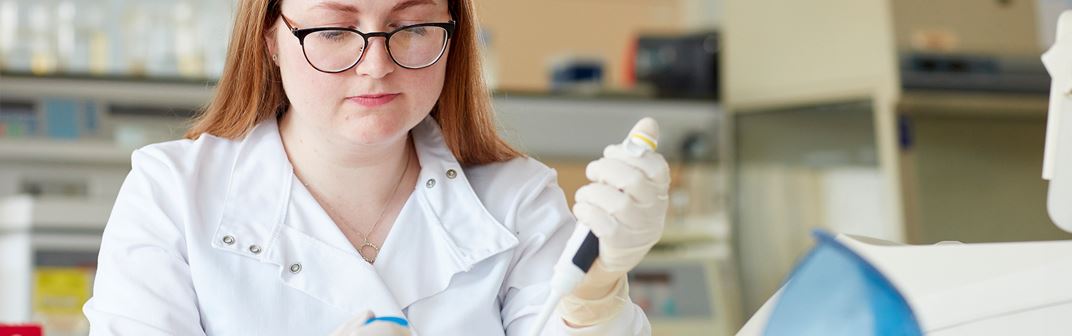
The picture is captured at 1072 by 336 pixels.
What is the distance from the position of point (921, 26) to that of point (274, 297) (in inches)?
95.0

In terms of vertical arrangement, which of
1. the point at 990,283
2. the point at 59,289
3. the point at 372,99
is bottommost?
the point at 59,289

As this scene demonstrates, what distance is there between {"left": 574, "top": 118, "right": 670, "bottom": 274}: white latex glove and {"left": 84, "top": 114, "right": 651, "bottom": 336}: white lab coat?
0.56 feet

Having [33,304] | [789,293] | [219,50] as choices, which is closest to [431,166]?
[789,293]

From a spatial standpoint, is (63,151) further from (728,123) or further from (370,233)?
(370,233)

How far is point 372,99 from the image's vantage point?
124 cm

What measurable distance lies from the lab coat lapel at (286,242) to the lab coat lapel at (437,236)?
4 centimetres

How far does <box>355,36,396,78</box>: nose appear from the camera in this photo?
1.22m

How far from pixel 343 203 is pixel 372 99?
7.7 inches

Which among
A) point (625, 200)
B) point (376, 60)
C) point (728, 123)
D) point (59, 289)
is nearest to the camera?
point (625, 200)

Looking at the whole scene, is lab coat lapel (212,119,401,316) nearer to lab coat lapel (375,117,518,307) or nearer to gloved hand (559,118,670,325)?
lab coat lapel (375,117,518,307)

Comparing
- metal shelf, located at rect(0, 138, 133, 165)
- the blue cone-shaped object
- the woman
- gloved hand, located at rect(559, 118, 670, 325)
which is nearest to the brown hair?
the woman

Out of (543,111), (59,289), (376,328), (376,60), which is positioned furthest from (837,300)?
(543,111)

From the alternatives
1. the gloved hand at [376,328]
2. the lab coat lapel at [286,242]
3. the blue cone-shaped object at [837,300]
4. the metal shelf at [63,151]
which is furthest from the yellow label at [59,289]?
the blue cone-shaped object at [837,300]

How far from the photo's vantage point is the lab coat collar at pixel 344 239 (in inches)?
50.9
